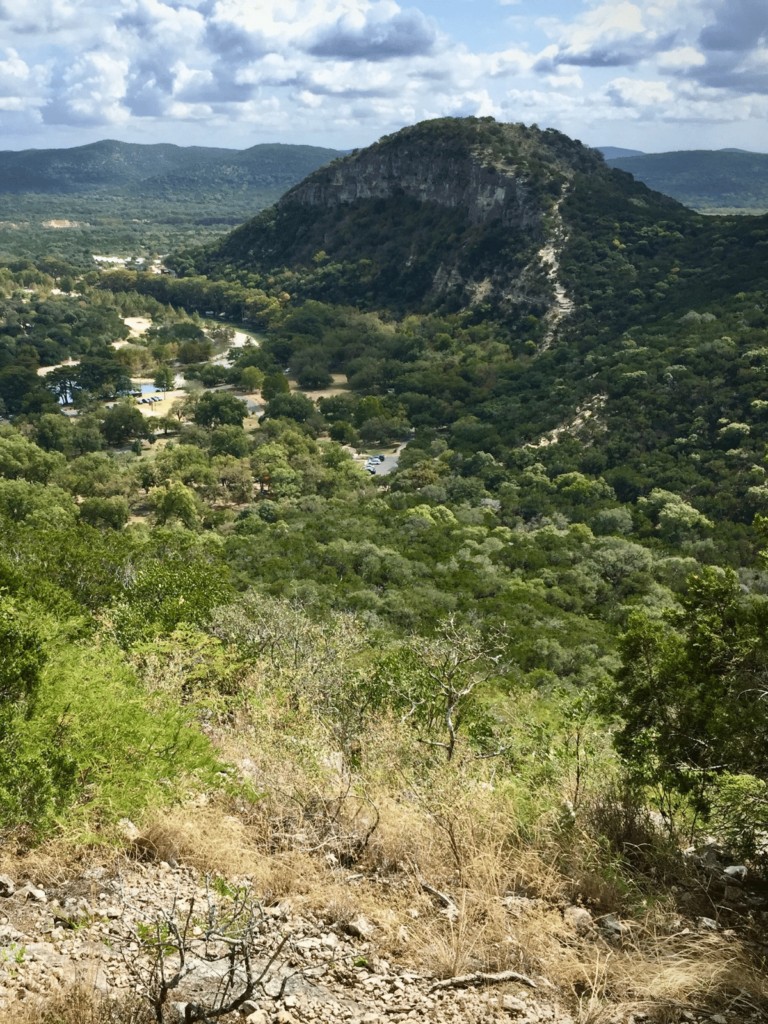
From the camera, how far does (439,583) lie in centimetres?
3688

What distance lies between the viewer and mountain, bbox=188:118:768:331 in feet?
297

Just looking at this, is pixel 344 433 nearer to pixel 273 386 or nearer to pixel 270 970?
pixel 273 386

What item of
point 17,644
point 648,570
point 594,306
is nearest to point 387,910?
point 17,644

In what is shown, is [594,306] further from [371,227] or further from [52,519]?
[52,519]

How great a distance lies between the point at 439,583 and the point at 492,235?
84098 mm

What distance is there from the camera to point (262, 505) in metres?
53.3

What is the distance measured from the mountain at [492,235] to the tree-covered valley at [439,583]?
63 centimetres

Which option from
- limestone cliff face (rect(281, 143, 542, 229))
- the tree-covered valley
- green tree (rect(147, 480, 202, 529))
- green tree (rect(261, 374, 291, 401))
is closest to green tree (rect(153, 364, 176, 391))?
the tree-covered valley

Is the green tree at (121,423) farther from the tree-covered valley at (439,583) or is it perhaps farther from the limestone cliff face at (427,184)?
the limestone cliff face at (427,184)

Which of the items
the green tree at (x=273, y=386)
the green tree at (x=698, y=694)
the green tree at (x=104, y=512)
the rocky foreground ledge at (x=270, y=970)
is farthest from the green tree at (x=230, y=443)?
the rocky foreground ledge at (x=270, y=970)

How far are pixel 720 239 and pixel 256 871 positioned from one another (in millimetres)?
99232

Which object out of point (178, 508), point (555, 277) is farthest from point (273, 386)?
point (178, 508)

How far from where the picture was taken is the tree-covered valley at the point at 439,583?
23.1ft

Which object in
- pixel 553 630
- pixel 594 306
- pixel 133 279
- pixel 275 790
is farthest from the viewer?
pixel 133 279
